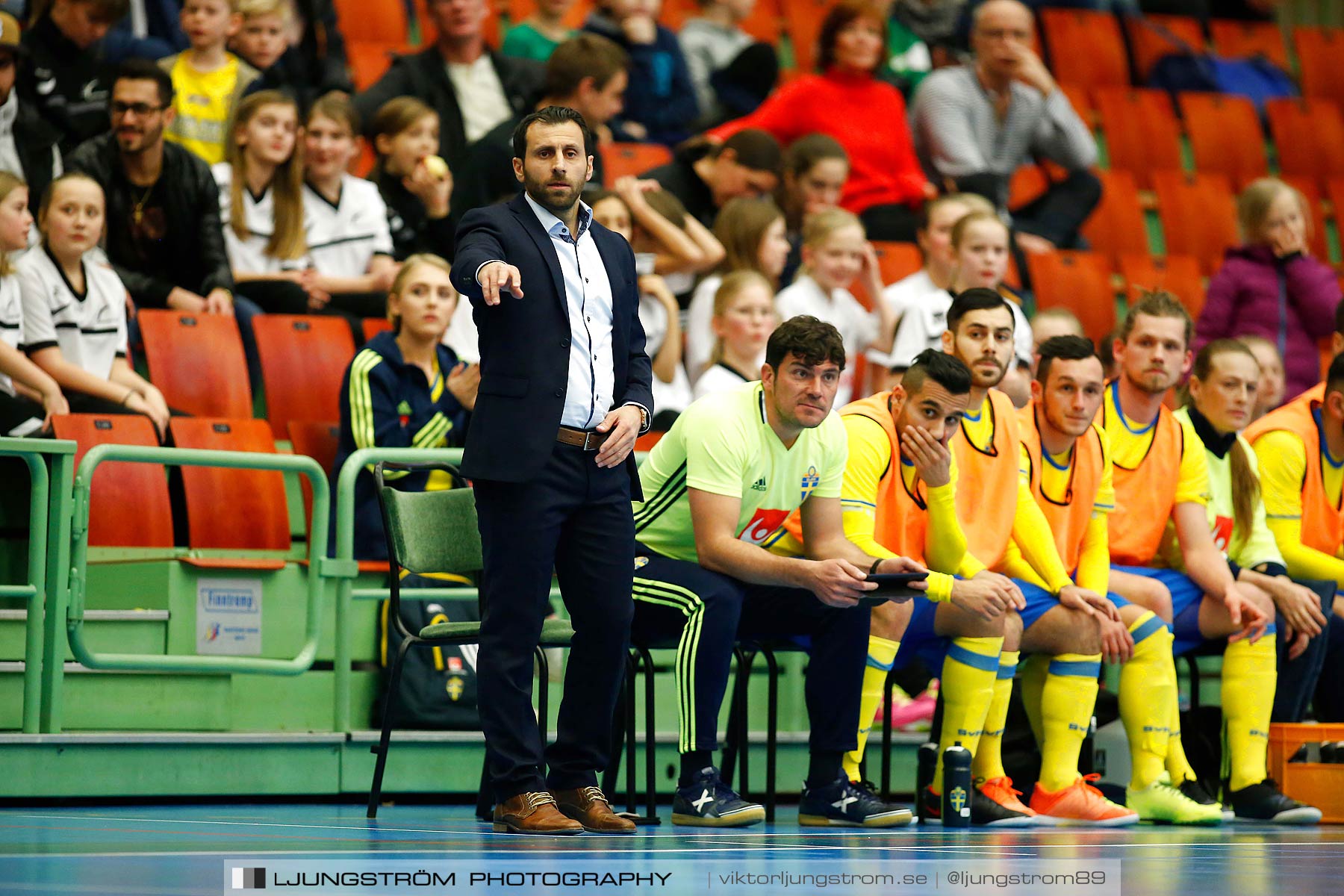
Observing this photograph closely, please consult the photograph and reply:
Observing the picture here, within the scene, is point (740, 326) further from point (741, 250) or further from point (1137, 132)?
point (1137, 132)

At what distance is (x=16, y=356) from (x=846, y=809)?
328 centimetres

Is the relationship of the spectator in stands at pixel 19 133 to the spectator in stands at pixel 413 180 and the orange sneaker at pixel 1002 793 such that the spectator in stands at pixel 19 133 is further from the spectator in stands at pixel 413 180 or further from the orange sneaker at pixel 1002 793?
the orange sneaker at pixel 1002 793

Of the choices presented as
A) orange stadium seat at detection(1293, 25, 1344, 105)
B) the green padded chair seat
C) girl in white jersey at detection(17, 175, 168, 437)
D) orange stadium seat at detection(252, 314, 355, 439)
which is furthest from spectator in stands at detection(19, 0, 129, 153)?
orange stadium seat at detection(1293, 25, 1344, 105)

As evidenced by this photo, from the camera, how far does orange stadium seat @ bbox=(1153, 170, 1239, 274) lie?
11.2m

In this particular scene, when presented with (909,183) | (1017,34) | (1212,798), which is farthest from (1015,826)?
(1017,34)

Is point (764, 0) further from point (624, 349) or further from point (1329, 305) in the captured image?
point (624, 349)

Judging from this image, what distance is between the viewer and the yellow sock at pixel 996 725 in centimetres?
592

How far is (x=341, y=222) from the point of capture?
26.1 ft

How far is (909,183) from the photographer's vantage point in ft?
32.0

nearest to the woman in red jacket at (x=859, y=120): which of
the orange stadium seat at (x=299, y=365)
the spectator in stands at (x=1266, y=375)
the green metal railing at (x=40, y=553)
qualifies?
the spectator in stands at (x=1266, y=375)

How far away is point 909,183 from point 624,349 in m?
5.09

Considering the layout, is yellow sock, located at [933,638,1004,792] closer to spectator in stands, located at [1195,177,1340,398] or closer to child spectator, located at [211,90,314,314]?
child spectator, located at [211,90,314,314]

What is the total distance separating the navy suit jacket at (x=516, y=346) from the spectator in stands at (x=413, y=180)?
351cm

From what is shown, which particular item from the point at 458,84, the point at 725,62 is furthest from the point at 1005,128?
the point at 458,84
